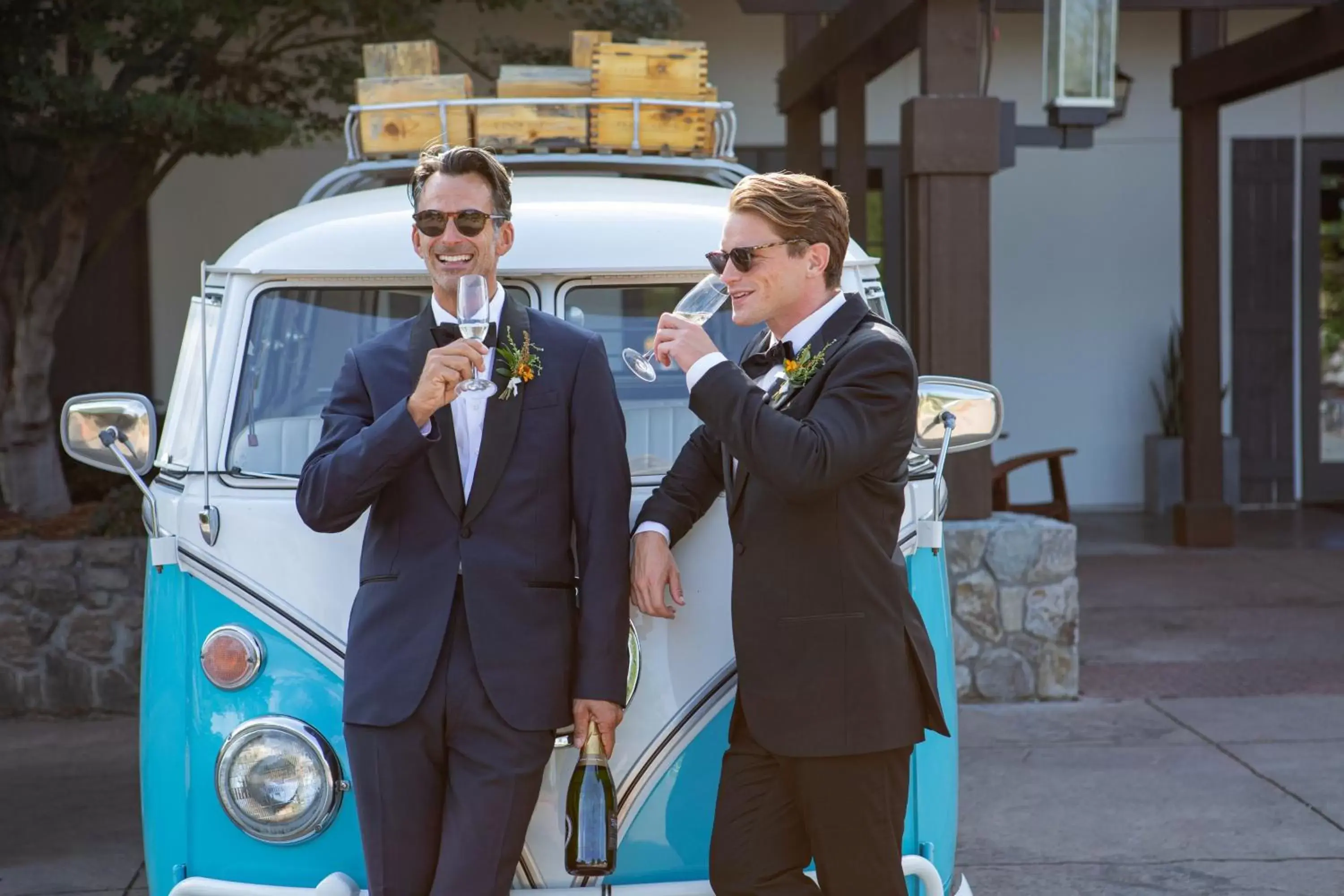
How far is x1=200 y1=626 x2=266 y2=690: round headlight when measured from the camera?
3.29m

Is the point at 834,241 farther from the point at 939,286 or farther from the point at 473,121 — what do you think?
the point at 939,286

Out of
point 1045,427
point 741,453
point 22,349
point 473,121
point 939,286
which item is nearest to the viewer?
point 741,453

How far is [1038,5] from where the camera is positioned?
1001cm

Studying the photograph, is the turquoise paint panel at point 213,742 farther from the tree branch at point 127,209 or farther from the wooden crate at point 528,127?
the tree branch at point 127,209

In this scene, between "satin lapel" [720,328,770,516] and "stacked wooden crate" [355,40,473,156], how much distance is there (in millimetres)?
1625

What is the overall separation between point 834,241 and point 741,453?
48 centimetres

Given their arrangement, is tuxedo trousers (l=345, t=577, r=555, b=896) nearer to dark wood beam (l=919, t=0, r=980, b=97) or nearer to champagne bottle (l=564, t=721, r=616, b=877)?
champagne bottle (l=564, t=721, r=616, b=877)

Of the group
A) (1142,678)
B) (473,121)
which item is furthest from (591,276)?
(1142,678)

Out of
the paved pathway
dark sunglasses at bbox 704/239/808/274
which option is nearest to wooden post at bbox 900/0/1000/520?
the paved pathway

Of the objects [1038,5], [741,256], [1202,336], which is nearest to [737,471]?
[741,256]

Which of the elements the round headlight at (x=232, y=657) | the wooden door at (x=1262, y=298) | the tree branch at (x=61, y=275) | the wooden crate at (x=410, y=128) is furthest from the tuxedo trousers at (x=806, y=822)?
the wooden door at (x=1262, y=298)

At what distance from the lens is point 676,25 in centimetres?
916

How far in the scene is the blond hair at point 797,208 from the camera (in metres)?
2.88

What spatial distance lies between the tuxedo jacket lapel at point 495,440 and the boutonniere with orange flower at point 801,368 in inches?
19.5
